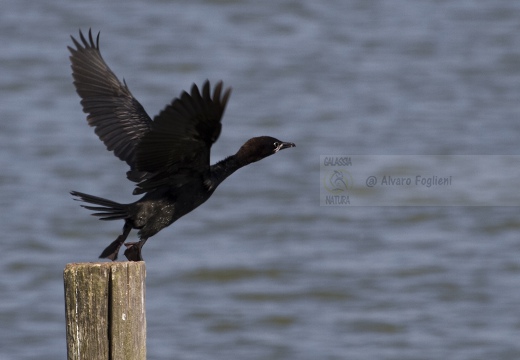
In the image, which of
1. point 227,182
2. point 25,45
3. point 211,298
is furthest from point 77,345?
point 25,45

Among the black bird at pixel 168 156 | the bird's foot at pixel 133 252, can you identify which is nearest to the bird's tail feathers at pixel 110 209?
the black bird at pixel 168 156

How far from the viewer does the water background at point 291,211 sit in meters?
10.2

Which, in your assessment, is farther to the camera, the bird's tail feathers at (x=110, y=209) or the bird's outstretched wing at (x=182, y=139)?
the bird's tail feathers at (x=110, y=209)

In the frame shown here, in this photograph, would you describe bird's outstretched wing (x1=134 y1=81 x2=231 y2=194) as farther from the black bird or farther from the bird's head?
the bird's head

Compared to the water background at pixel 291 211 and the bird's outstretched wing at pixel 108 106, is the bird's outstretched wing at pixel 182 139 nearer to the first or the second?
the bird's outstretched wing at pixel 108 106

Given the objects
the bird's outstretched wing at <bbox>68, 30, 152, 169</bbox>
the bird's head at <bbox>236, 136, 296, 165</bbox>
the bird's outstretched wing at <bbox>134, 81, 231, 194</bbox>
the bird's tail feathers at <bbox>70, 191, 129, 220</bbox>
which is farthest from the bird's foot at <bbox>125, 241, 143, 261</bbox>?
the bird's outstretched wing at <bbox>68, 30, 152, 169</bbox>

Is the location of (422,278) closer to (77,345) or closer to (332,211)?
(332,211)

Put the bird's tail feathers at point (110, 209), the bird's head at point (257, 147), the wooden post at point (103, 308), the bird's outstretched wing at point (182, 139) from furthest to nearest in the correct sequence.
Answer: the bird's head at point (257, 147), the bird's tail feathers at point (110, 209), the bird's outstretched wing at point (182, 139), the wooden post at point (103, 308)

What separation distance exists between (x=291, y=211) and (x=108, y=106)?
731 centimetres

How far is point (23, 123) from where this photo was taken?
15.7 metres

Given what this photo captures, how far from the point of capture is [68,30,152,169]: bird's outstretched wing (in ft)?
19.3

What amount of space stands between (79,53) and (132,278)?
241cm

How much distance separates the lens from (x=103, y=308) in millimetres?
4164

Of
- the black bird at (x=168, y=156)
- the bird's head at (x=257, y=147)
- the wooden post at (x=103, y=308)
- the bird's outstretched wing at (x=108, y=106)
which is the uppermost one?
the bird's outstretched wing at (x=108, y=106)
